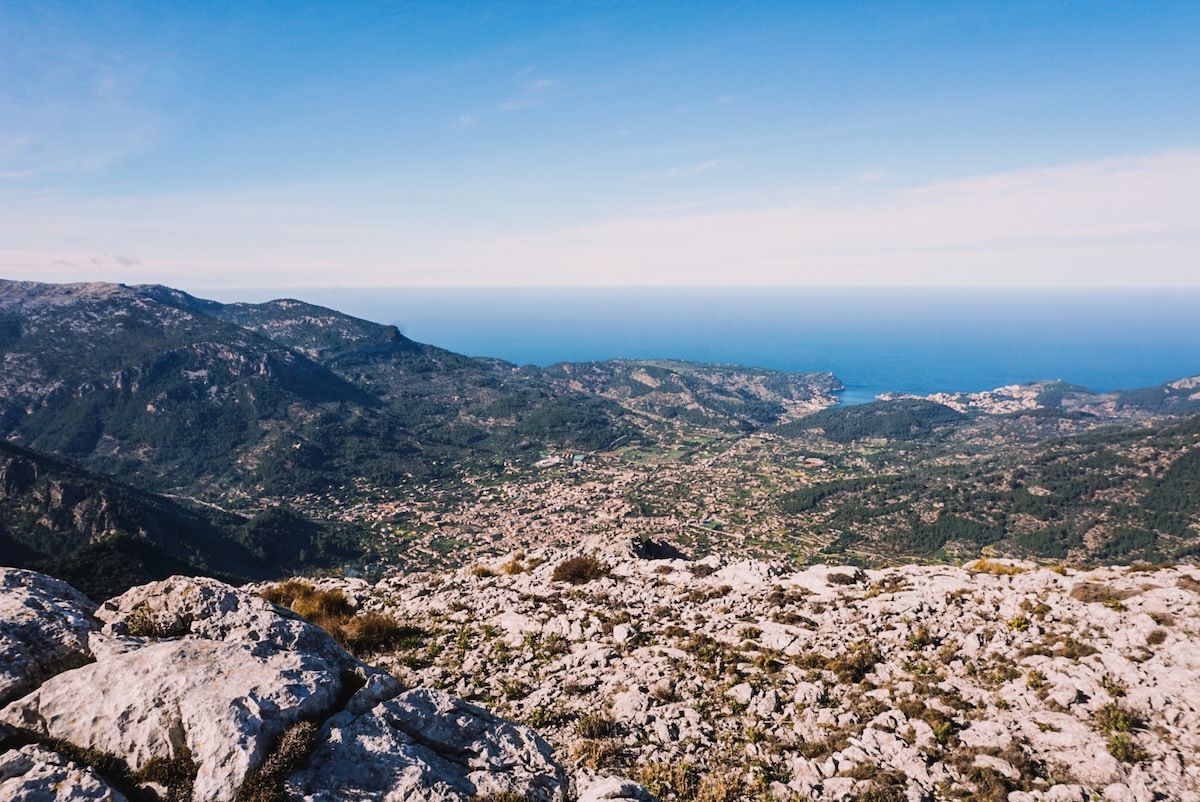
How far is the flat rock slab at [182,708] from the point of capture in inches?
238

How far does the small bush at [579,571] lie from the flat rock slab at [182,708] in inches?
530

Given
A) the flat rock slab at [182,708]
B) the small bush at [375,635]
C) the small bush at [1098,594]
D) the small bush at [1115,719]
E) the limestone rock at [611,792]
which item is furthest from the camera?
the small bush at [1098,594]

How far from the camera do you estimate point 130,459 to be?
158m

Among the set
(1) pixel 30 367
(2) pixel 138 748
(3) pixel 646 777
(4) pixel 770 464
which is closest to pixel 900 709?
(3) pixel 646 777

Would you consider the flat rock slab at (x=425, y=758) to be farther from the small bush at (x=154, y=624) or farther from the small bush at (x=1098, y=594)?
the small bush at (x=1098, y=594)

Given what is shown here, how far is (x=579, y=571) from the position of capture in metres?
20.7

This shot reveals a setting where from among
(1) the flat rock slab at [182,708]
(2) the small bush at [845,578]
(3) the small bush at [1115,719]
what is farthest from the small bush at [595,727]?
(2) the small bush at [845,578]

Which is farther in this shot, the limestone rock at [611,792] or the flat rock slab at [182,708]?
the limestone rock at [611,792]

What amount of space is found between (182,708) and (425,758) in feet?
10.5

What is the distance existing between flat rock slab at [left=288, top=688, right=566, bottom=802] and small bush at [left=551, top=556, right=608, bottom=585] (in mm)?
11869

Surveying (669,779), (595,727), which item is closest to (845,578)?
(669,779)

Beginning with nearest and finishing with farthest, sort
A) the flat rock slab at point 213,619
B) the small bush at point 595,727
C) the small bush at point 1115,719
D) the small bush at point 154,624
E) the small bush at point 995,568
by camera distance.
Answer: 1. the small bush at point 154,624
2. the flat rock slab at point 213,619
3. the small bush at point 1115,719
4. the small bush at point 595,727
5. the small bush at point 995,568

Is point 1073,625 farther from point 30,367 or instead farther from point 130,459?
point 30,367

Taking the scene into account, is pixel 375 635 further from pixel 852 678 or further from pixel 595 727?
pixel 852 678
